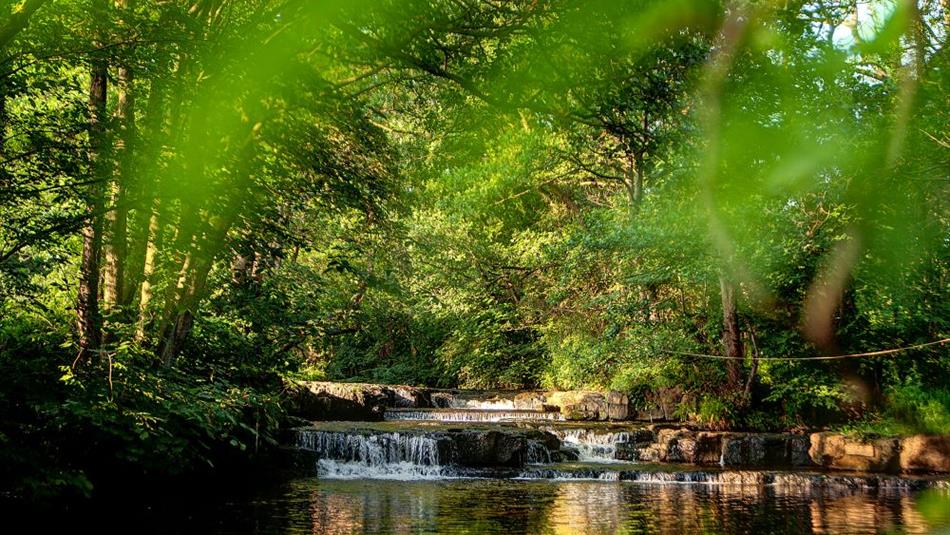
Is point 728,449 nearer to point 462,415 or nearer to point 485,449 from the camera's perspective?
point 485,449

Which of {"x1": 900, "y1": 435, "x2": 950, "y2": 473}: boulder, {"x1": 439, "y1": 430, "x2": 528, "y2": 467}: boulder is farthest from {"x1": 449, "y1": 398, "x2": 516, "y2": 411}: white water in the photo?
{"x1": 900, "y1": 435, "x2": 950, "y2": 473}: boulder

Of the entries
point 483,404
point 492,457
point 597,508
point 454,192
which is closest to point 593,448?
point 492,457

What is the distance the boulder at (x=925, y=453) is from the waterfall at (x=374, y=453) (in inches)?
296

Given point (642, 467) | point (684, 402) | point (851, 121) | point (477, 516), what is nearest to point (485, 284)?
point (684, 402)

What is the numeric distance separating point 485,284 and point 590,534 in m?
17.1

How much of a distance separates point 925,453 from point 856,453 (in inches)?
39.7

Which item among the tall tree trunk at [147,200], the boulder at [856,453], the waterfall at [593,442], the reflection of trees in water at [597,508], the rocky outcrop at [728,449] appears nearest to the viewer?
the tall tree trunk at [147,200]

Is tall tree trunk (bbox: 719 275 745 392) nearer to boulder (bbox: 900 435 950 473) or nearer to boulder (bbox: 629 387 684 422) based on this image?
boulder (bbox: 629 387 684 422)

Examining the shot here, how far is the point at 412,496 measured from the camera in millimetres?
11430

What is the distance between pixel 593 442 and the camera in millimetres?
16062

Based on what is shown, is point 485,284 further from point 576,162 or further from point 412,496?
point 412,496

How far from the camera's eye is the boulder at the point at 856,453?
13.6 metres

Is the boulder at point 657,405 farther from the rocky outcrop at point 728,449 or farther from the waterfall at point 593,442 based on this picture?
the rocky outcrop at point 728,449

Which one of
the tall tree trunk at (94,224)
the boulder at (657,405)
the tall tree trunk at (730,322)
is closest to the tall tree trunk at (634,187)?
the tall tree trunk at (730,322)
